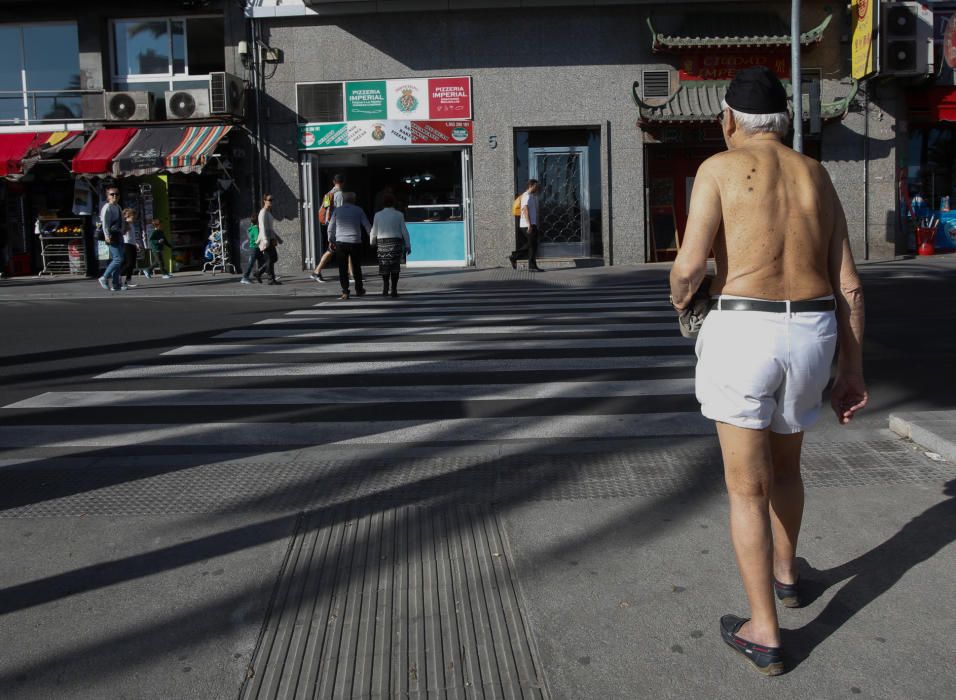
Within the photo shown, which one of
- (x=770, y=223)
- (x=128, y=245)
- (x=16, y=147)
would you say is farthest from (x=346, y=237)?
(x=770, y=223)

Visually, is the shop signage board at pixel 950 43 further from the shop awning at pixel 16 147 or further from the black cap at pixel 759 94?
the black cap at pixel 759 94

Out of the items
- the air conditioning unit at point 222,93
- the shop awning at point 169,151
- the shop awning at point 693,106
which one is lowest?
the shop awning at point 169,151

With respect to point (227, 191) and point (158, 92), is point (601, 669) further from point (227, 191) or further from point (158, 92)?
point (158, 92)

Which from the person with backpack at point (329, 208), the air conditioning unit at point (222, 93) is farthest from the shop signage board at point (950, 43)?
the air conditioning unit at point (222, 93)

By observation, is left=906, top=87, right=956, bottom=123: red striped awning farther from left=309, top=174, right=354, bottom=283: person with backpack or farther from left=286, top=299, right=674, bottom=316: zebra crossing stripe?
left=309, top=174, right=354, bottom=283: person with backpack

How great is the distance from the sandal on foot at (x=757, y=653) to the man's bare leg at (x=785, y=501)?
15.0 inches

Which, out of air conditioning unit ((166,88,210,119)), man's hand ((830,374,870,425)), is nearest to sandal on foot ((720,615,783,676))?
man's hand ((830,374,870,425))

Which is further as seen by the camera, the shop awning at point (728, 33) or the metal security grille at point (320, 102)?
the metal security grille at point (320, 102)

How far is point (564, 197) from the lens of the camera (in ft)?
73.1

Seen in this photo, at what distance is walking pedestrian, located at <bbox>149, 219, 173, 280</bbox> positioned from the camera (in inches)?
852

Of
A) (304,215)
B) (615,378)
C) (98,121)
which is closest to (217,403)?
(615,378)

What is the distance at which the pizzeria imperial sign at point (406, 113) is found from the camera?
21703 mm

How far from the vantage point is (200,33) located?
909 inches

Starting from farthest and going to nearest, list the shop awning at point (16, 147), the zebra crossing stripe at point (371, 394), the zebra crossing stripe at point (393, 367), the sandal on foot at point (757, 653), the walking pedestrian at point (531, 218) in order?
1. the shop awning at point (16, 147)
2. the walking pedestrian at point (531, 218)
3. the zebra crossing stripe at point (393, 367)
4. the zebra crossing stripe at point (371, 394)
5. the sandal on foot at point (757, 653)
